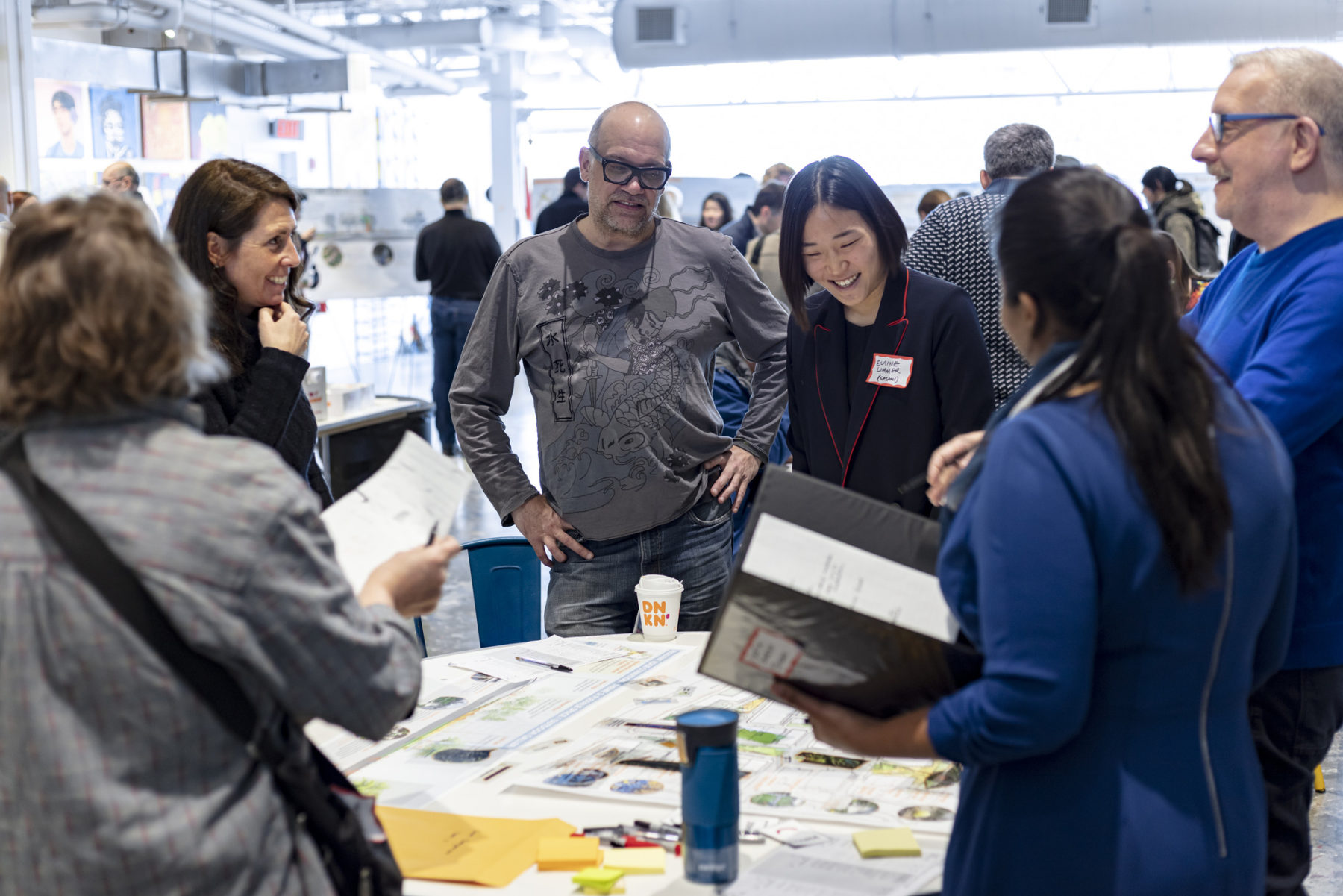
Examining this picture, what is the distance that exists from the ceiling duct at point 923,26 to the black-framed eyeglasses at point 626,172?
6395 mm

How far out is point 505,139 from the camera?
16.1m

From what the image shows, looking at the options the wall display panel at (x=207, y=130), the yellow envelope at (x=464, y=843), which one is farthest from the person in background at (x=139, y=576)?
the wall display panel at (x=207, y=130)

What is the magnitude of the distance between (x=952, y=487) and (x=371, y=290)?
910cm

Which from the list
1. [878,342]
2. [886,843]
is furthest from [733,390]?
[886,843]

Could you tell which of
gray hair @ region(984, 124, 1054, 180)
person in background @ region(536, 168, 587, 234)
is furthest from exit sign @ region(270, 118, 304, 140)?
gray hair @ region(984, 124, 1054, 180)

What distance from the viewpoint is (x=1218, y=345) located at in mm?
1684

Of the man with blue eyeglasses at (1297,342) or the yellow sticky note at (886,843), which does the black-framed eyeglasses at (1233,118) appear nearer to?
the man with blue eyeglasses at (1297,342)

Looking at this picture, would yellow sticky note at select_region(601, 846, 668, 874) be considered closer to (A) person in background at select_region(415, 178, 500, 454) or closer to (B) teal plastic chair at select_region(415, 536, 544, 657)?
(B) teal plastic chair at select_region(415, 536, 544, 657)

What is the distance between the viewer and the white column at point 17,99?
27.0 feet

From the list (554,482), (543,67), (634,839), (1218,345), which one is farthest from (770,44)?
(543,67)

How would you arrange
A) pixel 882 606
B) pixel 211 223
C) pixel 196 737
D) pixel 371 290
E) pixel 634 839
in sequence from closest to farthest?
1. pixel 196 737
2. pixel 882 606
3. pixel 634 839
4. pixel 211 223
5. pixel 371 290

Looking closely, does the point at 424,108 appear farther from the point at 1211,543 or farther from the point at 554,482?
the point at 1211,543

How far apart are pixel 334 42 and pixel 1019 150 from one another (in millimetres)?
10508

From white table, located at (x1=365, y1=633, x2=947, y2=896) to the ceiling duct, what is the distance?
7368 millimetres
